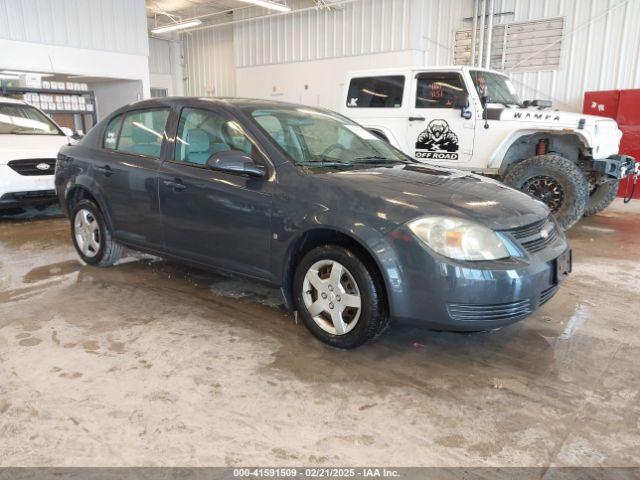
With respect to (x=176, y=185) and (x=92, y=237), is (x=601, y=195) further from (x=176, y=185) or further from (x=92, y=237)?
(x=92, y=237)

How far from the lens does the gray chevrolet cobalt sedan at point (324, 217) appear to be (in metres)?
2.40

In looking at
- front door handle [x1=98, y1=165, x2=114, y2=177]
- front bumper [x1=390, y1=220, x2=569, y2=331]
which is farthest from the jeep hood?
front door handle [x1=98, y1=165, x2=114, y2=177]

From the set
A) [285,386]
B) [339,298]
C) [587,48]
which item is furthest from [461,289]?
[587,48]

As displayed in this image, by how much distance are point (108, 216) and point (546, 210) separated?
3.14 metres

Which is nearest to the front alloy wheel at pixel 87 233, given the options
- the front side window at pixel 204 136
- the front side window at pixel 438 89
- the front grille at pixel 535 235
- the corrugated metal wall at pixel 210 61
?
the front side window at pixel 204 136

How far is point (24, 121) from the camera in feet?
22.9

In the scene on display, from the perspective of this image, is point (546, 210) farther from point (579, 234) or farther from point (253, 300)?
point (579, 234)

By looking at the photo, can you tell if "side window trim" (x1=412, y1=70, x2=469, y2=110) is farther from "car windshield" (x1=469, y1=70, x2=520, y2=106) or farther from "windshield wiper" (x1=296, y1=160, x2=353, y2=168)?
"windshield wiper" (x1=296, y1=160, x2=353, y2=168)

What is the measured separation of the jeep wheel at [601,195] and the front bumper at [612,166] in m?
0.44

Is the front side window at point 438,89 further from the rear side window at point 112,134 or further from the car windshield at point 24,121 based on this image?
the car windshield at point 24,121

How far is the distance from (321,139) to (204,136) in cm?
78

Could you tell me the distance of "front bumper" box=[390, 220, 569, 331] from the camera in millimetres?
2336

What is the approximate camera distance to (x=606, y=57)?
9.14 meters

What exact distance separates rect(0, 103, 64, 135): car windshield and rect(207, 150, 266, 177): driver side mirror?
17.6ft
